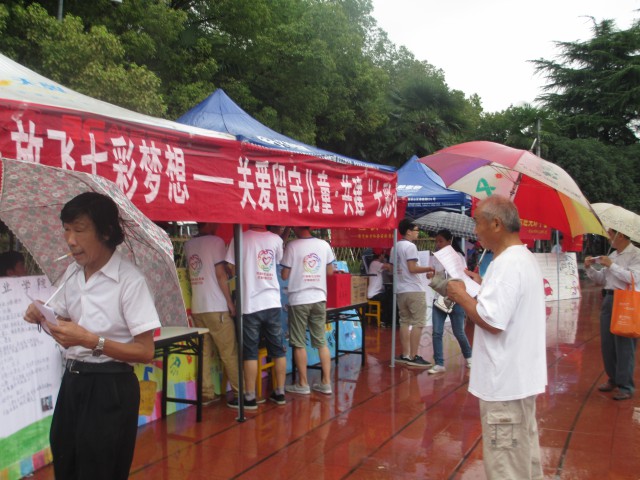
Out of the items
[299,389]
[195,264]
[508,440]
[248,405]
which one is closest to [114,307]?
[508,440]

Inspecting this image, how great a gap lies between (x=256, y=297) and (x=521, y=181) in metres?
2.53

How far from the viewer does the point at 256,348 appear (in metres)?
5.55

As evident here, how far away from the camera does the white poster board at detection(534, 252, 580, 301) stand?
1524 cm

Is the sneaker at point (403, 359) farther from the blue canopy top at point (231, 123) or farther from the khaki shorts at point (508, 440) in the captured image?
the khaki shorts at point (508, 440)

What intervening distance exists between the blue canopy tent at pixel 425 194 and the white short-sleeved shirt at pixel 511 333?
26.1 ft

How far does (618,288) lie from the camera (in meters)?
6.07

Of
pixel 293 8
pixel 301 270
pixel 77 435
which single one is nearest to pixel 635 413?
pixel 301 270

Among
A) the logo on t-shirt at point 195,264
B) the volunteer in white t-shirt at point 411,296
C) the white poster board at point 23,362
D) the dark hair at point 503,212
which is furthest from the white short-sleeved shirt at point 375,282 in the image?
the dark hair at point 503,212

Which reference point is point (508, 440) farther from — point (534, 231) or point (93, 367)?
point (534, 231)

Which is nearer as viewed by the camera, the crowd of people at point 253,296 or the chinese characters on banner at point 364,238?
the crowd of people at point 253,296

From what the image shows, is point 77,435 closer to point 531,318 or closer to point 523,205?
point 531,318

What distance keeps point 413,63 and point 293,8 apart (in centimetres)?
2122

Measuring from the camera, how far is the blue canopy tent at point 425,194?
1120cm

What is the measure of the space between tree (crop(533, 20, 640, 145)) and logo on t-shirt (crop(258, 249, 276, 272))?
30.2m
